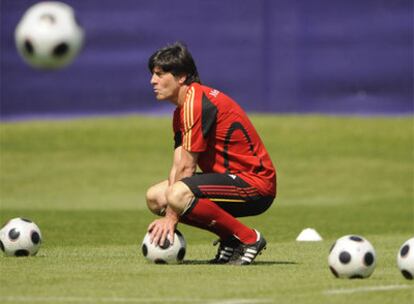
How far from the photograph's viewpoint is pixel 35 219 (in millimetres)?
18156

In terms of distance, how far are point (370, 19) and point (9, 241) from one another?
14.5m

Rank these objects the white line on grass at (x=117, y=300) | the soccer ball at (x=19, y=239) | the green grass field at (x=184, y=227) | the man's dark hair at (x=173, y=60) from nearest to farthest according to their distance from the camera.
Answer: the white line on grass at (x=117, y=300) < the green grass field at (x=184, y=227) < the man's dark hair at (x=173, y=60) < the soccer ball at (x=19, y=239)

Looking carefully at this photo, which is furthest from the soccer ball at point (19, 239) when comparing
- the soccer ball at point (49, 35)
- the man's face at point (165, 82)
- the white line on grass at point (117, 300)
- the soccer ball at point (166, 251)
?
the soccer ball at point (49, 35)

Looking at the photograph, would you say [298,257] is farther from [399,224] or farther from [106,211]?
[106,211]

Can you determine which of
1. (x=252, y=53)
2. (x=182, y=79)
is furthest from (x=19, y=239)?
(x=252, y=53)

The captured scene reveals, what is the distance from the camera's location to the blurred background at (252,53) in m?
24.8

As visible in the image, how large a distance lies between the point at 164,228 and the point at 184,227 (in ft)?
23.1

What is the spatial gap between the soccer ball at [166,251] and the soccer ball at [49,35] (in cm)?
1032

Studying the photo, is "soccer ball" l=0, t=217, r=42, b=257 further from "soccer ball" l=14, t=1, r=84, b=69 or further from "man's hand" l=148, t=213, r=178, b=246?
"soccer ball" l=14, t=1, r=84, b=69

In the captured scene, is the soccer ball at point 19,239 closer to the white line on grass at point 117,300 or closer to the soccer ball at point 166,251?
the soccer ball at point 166,251

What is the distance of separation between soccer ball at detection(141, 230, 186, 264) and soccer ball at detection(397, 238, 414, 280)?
204cm

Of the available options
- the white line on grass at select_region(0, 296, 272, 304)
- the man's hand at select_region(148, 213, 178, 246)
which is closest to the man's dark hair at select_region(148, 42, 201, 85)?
the man's hand at select_region(148, 213, 178, 246)

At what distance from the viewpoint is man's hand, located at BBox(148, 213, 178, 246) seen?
11.0 metres

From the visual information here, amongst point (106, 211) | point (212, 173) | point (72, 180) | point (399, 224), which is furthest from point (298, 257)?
point (72, 180)
